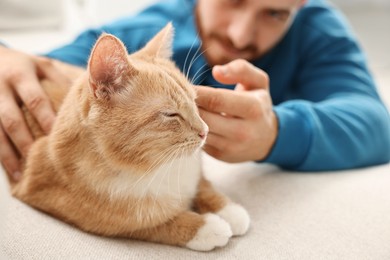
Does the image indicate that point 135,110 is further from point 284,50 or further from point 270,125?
point 284,50

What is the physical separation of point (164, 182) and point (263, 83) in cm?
37

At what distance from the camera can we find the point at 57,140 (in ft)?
2.44

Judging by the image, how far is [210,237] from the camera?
2.36 feet

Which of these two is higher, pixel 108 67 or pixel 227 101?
pixel 108 67

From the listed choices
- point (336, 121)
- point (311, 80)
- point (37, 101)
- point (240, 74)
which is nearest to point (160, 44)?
point (240, 74)

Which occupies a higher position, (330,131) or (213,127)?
(213,127)

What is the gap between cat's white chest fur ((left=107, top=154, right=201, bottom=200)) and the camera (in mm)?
723

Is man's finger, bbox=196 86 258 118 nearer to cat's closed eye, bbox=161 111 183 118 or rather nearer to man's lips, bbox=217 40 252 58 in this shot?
cat's closed eye, bbox=161 111 183 118

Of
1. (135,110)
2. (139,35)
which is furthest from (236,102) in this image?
(139,35)

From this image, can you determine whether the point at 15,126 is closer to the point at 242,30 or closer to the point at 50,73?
the point at 50,73

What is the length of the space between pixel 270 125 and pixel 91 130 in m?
0.45

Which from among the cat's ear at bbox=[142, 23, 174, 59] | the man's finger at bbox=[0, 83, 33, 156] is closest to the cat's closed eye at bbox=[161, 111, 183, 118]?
the cat's ear at bbox=[142, 23, 174, 59]

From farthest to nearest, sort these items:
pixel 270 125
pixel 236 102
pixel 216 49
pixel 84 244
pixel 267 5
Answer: pixel 216 49 < pixel 267 5 < pixel 270 125 < pixel 236 102 < pixel 84 244

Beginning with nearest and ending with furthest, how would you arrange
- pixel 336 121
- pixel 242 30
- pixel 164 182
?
pixel 164 182 < pixel 336 121 < pixel 242 30
